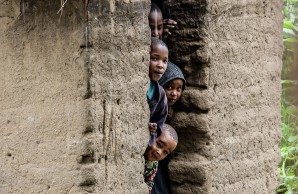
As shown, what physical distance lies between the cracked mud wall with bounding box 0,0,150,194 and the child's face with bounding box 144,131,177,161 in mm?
513

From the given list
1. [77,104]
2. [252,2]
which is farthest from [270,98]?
[77,104]

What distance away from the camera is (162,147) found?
5.28 m

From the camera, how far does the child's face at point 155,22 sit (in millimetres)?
5250

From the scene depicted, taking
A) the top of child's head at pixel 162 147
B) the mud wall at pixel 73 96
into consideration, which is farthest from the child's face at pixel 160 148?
the mud wall at pixel 73 96

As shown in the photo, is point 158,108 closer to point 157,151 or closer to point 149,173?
point 157,151

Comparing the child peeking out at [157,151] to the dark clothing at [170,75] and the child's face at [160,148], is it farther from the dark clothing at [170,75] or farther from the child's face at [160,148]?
the dark clothing at [170,75]

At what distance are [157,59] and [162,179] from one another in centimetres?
96

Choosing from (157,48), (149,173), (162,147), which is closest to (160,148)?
(162,147)

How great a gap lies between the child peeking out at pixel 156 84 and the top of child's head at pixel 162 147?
0.08 m

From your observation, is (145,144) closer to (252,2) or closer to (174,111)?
(174,111)

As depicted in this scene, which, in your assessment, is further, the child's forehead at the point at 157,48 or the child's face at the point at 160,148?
the child's face at the point at 160,148

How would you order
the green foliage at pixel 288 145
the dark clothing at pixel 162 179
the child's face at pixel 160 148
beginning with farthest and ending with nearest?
the green foliage at pixel 288 145 → the dark clothing at pixel 162 179 → the child's face at pixel 160 148

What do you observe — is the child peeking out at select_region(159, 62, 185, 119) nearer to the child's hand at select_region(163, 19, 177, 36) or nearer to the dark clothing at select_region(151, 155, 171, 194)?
the child's hand at select_region(163, 19, 177, 36)

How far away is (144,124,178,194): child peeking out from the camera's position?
5.26m
